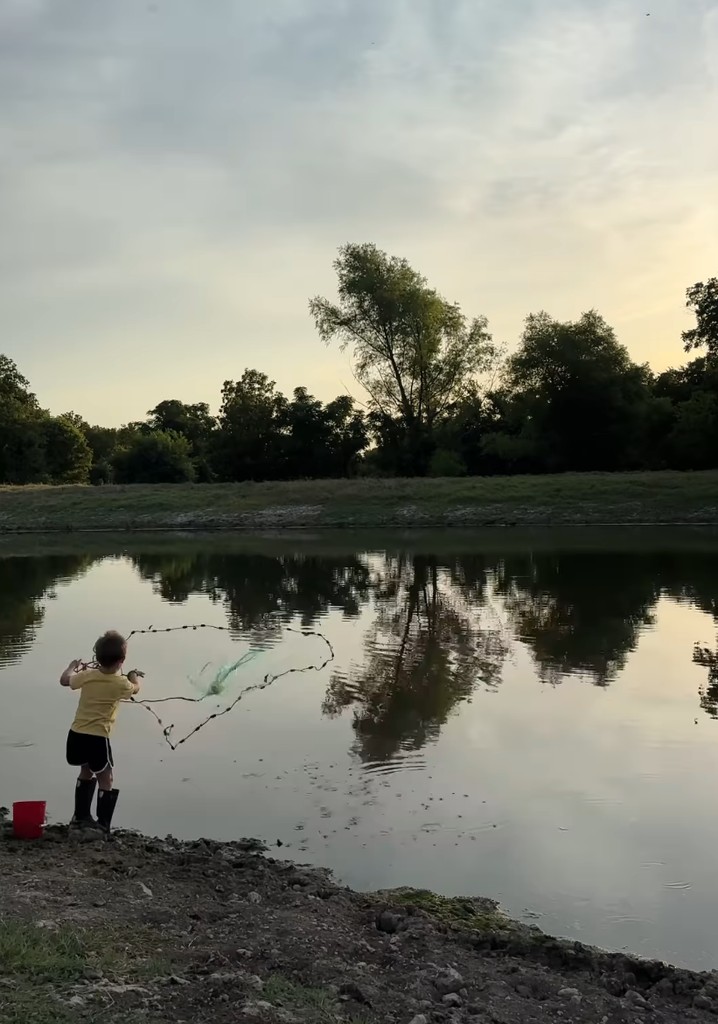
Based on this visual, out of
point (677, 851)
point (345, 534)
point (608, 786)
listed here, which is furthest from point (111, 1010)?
point (345, 534)

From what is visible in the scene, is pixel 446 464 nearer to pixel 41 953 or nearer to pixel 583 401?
pixel 583 401

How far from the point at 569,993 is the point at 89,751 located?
428 centimetres

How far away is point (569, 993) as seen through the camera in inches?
181

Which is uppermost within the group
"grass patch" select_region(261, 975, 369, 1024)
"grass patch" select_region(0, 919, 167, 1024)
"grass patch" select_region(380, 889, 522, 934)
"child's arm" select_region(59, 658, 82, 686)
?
"child's arm" select_region(59, 658, 82, 686)

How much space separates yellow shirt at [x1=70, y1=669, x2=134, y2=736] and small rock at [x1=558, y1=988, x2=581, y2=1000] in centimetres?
418

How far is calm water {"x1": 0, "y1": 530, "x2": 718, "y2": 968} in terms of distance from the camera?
648 cm

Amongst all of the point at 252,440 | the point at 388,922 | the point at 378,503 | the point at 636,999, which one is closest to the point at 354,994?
the point at 388,922

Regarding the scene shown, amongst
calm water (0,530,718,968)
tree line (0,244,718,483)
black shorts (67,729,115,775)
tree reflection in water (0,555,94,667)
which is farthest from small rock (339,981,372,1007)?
tree line (0,244,718,483)

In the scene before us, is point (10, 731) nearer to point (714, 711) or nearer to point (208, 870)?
point (208, 870)

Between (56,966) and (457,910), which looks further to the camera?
(457,910)

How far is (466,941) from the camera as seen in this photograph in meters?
5.25

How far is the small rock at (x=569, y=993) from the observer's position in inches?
180

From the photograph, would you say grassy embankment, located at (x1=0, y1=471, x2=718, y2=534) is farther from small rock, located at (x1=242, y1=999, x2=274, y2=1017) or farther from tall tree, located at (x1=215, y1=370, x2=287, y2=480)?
small rock, located at (x1=242, y1=999, x2=274, y2=1017)

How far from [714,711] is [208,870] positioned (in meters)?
6.47
